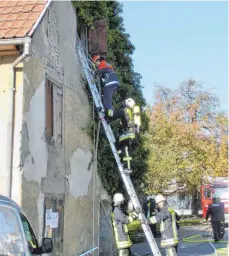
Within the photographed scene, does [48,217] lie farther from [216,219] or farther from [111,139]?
[216,219]

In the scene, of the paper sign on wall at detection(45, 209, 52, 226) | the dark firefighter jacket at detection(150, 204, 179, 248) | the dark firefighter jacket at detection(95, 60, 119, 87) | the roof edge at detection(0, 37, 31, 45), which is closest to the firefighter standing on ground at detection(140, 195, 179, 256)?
the dark firefighter jacket at detection(150, 204, 179, 248)

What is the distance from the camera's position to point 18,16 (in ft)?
26.8

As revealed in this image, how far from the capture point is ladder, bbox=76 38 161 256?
875cm

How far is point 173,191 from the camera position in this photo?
26.0 m

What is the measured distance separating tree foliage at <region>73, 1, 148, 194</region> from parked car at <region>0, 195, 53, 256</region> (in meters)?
6.60

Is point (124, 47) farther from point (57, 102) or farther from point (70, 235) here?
point (70, 235)

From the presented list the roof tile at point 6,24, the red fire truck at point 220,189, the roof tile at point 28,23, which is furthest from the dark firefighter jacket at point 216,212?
the roof tile at point 6,24

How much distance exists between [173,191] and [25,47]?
65.2ft

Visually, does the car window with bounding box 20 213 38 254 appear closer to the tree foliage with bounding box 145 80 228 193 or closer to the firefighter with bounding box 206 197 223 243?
the firefighter with bounding box 206 197 223 243

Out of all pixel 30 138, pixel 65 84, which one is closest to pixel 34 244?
pixel 30 138

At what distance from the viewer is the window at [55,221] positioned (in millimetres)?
8244

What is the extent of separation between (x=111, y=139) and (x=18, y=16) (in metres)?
3.14

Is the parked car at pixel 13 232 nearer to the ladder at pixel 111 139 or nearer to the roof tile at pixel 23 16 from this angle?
the ladder at pixel 111 139

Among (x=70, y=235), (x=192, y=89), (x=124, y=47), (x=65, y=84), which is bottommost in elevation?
(x=70, y=235)
